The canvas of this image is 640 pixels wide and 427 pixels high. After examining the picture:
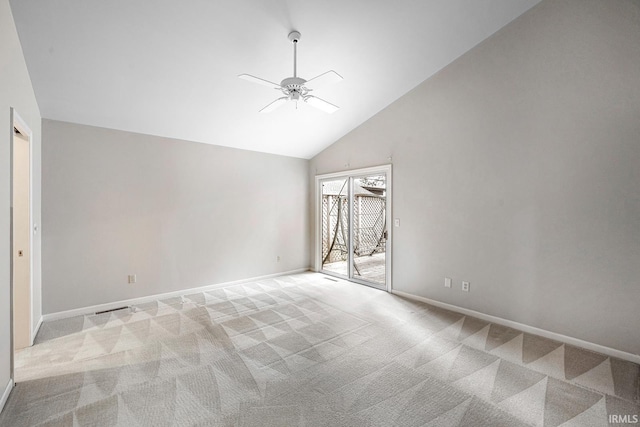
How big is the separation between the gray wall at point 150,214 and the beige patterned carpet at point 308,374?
2.11 feet

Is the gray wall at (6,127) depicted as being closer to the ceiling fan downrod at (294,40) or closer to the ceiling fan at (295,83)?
the ceiling fan at (295,83)

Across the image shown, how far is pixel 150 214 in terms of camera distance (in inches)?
164

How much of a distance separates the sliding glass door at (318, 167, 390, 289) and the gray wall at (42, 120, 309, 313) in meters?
0.90

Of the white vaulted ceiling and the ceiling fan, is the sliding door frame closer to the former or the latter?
the white vaulted ceiling

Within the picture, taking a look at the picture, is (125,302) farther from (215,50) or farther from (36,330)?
(215,50)

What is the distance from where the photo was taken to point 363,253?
5.52 metres

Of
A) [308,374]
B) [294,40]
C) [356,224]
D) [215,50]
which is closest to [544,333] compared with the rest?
[308,374]

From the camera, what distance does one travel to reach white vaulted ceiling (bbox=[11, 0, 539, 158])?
242 centimetres

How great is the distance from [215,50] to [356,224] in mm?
3673

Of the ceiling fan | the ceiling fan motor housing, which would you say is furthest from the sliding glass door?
the ceiling fan motor housing

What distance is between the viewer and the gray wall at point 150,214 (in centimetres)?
353

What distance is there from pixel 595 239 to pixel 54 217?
6.13 m

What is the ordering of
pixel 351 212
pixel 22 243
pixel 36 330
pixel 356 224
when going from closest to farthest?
1. pixel 22 243
2. pixel 36 330
3. pixel 351 212
4. pixel 356 224

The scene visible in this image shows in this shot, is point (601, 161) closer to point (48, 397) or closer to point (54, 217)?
point (48, 397)
